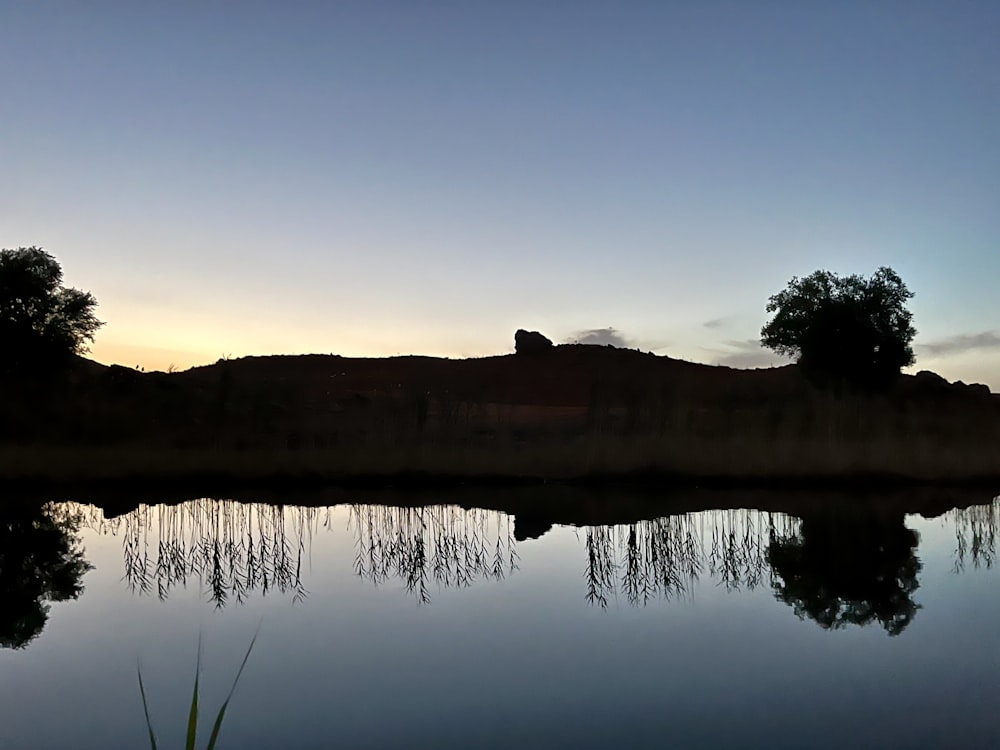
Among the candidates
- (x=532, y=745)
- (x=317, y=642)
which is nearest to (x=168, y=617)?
(x=317, y=642)

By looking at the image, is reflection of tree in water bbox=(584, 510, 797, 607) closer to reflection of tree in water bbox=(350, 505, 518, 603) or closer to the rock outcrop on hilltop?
reflection of tree in water bbox=(350, 505, 518, 603)

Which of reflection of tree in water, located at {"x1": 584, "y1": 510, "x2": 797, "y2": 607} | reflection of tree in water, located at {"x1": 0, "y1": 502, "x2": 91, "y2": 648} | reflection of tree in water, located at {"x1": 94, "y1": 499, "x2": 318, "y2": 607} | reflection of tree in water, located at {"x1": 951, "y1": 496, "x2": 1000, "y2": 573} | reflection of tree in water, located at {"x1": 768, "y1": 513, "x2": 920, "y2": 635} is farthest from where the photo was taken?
reflection of tree in water, located at {"x1": 951, "y1": 496, "x2": 1000, "y2": 573}

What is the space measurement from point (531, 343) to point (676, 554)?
43.5 m

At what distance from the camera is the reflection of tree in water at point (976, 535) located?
9.11 meters

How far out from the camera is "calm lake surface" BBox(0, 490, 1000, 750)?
4.84 m

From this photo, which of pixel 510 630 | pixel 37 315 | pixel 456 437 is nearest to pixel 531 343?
pixel 37 315

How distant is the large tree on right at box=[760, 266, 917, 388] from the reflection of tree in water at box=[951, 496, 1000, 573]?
18.7 m

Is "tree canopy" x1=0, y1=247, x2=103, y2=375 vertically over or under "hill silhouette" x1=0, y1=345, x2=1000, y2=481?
over

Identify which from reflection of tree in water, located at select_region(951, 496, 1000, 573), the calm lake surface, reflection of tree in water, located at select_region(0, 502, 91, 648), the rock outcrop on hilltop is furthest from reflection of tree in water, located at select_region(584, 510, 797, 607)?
the rock outcrop on hilltop

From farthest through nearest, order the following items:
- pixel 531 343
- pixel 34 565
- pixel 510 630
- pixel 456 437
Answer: pixel 531 343 < pixel 456 437 < pixel 34 565 < pixel 510 630

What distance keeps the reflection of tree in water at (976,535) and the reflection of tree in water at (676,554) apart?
194 centimetres

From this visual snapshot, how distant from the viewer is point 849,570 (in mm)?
8477

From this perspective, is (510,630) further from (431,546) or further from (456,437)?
(456,437)

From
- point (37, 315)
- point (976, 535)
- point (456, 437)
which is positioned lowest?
point (976, 535)
